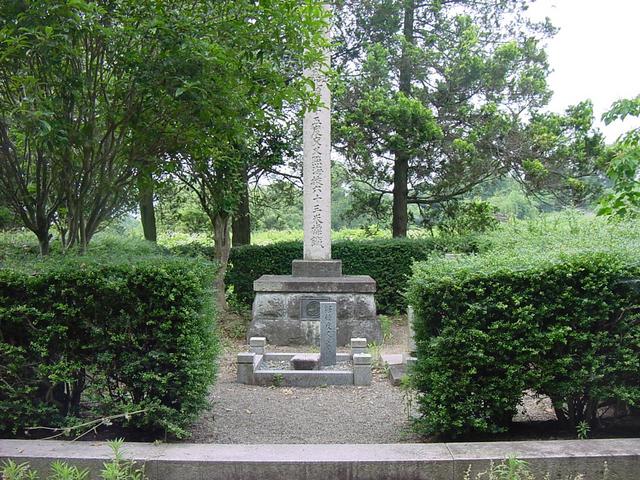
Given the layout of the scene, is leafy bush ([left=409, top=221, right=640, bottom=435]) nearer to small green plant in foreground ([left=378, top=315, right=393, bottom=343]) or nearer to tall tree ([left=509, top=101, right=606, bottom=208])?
small green plant in foreground ([left=378, top=315, right=393, bottom=343])

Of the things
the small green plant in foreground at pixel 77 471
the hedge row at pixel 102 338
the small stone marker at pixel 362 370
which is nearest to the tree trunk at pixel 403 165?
the small stone marker at pixel 362 370

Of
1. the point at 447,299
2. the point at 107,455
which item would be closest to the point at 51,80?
the point at 107,455

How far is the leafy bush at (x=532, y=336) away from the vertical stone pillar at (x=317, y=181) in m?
7.68

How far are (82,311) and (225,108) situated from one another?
2272mm

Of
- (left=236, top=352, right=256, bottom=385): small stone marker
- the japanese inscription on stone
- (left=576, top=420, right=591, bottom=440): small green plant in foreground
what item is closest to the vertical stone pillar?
the japanese inscription on stone

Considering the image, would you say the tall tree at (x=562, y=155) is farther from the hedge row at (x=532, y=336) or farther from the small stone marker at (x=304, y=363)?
the hedge row at (x=532, y=336)

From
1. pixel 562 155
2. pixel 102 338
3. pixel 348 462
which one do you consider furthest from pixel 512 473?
pixel 562 155

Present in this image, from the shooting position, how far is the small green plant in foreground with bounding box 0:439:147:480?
9.98ft

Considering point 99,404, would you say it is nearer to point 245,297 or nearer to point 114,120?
point 114,120

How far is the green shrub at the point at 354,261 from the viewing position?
13.7 meters

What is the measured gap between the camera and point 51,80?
504cm

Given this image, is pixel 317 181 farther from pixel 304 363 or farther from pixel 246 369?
pixel 246 369

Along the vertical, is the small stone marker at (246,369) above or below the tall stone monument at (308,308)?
below

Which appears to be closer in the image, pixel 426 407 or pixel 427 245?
pixel 426 407
